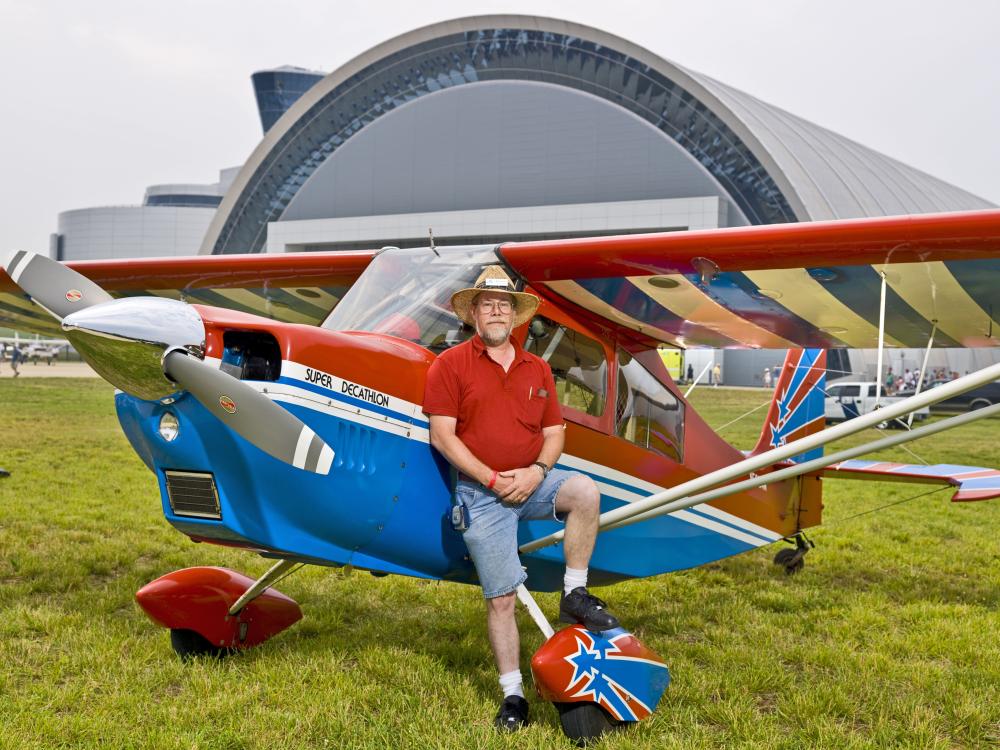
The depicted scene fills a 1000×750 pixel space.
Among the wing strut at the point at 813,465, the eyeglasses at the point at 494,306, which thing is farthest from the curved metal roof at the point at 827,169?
the eyeglasses at the point at 494,306

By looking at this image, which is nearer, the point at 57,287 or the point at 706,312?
the point at 57,287

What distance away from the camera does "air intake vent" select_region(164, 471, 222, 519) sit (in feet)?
10.5

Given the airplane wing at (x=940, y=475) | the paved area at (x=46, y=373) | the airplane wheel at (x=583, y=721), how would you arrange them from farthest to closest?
1. the paved area at (x=46, y=373)
2. the airplane wing at (x=940, y=475)
3. the airplane wheel at (x=583, y=721)

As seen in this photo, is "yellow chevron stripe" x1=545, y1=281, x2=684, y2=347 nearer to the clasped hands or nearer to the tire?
the clasped hands

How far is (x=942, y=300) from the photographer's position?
4.65m

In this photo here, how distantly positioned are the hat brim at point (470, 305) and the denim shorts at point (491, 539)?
0.78 metres

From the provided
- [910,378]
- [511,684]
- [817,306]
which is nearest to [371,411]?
[511,684]

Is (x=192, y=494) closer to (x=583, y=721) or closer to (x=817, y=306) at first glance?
(x=583, y=721)

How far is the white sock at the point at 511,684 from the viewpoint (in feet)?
11.5

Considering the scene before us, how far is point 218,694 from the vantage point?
3766 mm

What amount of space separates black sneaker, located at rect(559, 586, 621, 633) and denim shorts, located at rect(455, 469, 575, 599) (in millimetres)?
220

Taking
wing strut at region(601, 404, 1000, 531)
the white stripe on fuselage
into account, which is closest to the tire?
the white stripe on fuselage

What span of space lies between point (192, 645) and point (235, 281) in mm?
2776

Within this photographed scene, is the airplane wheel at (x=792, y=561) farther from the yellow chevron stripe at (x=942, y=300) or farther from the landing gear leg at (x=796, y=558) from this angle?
the yellow chevron stripe at (x=942, y=300)
